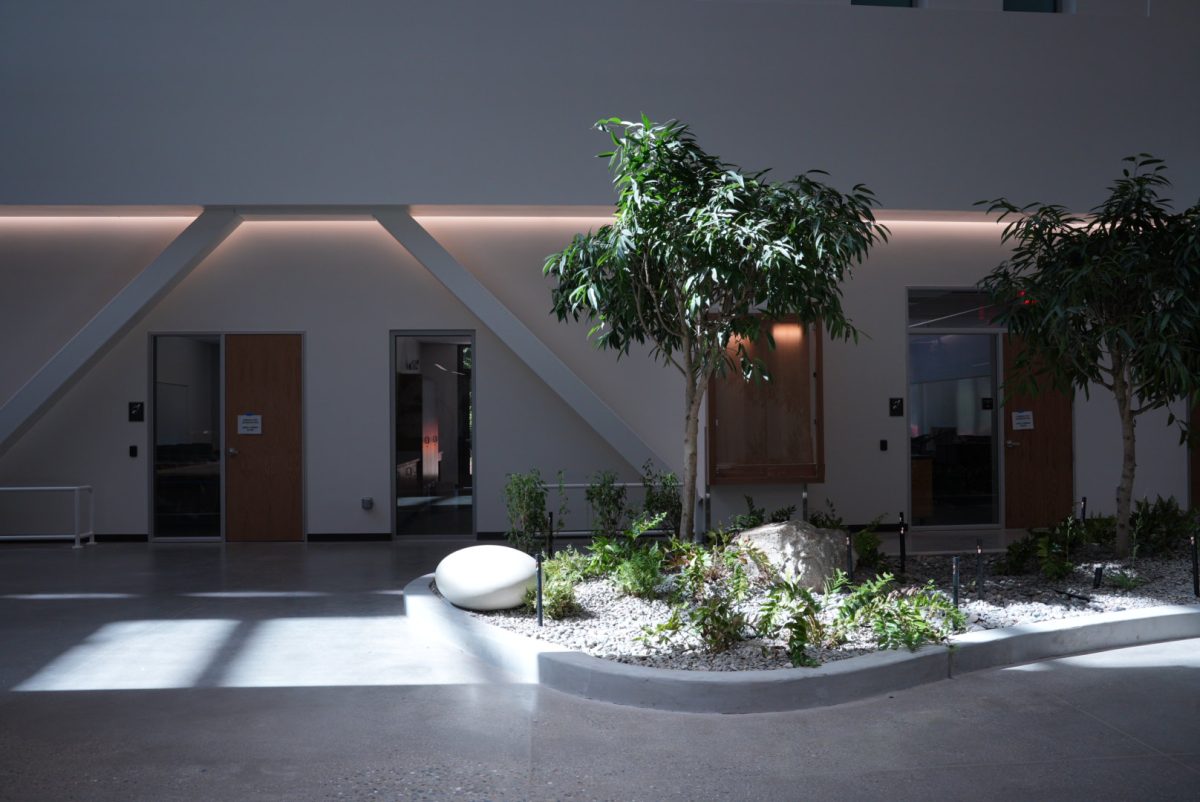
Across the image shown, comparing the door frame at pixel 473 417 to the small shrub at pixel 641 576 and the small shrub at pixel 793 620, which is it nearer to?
the small shrub at pixel 641 576

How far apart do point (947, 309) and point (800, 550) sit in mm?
6033

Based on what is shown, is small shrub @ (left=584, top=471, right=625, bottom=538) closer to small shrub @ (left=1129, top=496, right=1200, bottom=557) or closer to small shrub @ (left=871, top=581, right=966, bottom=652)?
small shrub @ (left=871, top=581, right=966, bottom=652)

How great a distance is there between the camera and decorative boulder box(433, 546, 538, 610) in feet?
19.7

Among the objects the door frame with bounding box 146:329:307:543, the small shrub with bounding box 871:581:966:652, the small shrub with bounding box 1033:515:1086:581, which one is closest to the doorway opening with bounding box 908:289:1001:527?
the small shrub with bounding box 1033:515:1086:581

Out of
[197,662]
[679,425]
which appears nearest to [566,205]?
[679,425]

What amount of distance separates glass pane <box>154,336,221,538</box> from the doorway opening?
866cm

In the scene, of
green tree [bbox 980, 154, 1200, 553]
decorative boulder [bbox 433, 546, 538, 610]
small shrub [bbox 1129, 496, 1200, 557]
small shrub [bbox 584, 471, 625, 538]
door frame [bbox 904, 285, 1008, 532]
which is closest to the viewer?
decorative boulder [bbox 433, 546, 538, 610]

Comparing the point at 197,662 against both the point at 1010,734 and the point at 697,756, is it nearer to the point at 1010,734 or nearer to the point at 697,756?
the point at 697,756

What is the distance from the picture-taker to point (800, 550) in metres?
6.48

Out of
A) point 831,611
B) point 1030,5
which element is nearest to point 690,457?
point 831,611

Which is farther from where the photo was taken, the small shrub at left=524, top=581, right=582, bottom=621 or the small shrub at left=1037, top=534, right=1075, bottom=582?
the small shrub at left=1037, top=534, right=1075, bottom=582

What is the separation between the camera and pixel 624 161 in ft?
20.2

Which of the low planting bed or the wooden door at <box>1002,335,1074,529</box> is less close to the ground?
the wooden door at <box>1002,335,1074,529</box>

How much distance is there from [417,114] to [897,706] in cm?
807
